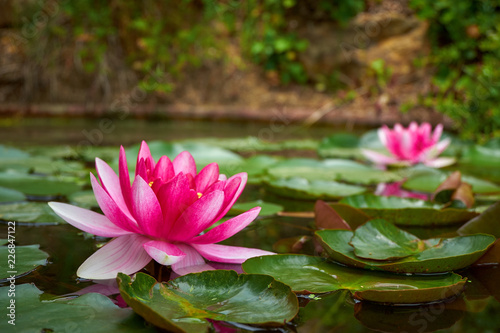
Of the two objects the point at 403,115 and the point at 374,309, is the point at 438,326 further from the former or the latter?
the point at 403,115

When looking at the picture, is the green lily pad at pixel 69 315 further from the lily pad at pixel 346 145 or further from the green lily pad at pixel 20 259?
the lily pad at pixel 346 145

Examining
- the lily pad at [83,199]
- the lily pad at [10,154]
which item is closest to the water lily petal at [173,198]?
the lily pad at [83,199]

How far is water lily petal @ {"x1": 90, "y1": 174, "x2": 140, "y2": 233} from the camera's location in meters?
0.69

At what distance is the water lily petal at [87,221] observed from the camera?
0.71m

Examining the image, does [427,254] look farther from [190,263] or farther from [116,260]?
[116,260]

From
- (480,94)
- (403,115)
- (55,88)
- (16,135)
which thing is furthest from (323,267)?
(55,88)

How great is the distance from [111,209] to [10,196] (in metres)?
0.58

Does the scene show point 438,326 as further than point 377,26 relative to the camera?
No

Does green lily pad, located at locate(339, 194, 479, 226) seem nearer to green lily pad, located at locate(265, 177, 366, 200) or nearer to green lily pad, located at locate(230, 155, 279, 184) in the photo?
green lily pad, located at locate(265, 177, 366, 200)

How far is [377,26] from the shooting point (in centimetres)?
462

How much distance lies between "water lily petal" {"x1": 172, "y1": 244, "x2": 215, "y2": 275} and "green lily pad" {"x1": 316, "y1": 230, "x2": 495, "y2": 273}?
0.19m

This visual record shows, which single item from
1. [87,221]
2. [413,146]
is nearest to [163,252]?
[87,221]

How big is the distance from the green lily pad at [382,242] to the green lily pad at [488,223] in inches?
6.4

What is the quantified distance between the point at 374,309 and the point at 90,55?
4901 millimetres
